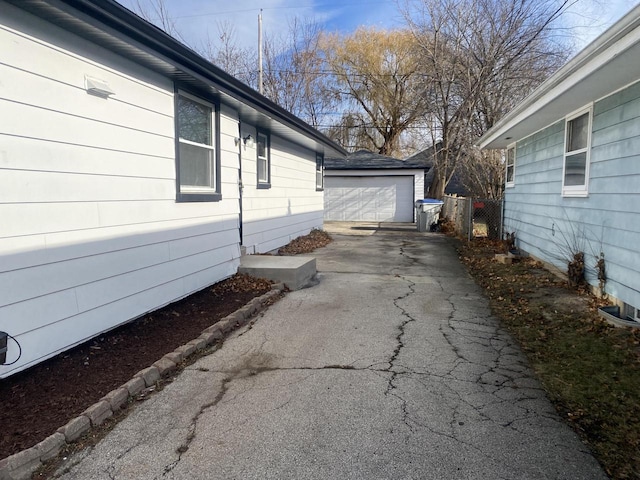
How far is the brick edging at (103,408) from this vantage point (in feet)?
7.79

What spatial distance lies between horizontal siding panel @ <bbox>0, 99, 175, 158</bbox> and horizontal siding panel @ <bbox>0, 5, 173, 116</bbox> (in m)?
0.32

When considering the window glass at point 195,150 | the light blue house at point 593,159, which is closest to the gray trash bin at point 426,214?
the light blue house at point 593,159

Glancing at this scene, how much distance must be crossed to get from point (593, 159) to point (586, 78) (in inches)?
61.4

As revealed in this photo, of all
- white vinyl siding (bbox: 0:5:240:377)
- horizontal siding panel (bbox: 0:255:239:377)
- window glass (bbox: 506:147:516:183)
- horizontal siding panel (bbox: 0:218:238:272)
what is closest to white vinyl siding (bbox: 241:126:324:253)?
horizontal siding panel (bbox: 0:218:238:272)

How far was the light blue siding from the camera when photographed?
500 cm

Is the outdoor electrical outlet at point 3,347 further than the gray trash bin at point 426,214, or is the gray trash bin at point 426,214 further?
the gray trash bin at point 426,214

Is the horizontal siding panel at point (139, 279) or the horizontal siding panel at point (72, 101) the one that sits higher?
the horizontal siding panel at point (72, 101)

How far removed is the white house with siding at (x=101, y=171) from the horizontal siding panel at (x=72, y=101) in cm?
1

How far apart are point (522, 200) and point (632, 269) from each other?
578cm

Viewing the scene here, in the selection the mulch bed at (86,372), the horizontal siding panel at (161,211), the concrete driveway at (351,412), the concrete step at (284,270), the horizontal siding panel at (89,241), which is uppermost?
the horizontal siding panel at (161,211)

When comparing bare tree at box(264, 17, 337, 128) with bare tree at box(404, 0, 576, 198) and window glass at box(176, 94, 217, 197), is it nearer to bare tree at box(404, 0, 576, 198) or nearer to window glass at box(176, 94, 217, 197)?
bare tree at box(404, 0, 576, 198)

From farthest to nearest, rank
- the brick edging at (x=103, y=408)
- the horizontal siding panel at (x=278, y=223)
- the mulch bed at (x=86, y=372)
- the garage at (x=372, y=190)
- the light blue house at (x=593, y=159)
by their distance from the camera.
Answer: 1. the garage at (x=372, y=190)
2. the horizontal siding panel at (x=278, y=223)
3. the light blue house at (x=593, y=159)
4. the mulch bed at (x=86, y=372)
5. the brick edging at (x=103, y=408)

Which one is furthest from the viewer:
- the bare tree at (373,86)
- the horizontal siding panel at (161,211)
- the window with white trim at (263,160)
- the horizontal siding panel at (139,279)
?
the bare tree at (373,86)

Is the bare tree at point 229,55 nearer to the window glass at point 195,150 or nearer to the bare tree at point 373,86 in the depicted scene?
the bare tree at point 373,86
